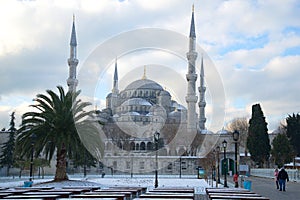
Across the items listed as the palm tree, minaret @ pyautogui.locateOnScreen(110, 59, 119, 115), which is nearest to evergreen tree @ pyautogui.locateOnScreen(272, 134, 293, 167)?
the palm tree

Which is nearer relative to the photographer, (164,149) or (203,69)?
(164,149)

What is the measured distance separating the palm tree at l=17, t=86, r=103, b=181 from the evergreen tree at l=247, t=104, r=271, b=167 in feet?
66.1

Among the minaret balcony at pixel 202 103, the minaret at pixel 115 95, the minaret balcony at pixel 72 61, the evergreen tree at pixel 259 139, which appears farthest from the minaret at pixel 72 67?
the evergreen tree at pixel 259 139

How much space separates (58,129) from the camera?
2062cm

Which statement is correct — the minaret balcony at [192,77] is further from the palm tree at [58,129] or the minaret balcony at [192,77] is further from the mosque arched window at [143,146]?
the palm tree at [58,129]

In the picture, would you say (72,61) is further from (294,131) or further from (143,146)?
(294,131)

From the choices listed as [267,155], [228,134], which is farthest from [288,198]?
[228,134]

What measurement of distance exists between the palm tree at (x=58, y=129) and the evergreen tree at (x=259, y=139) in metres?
20.1

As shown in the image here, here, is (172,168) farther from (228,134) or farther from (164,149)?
(228,134)

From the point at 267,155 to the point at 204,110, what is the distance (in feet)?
86.7

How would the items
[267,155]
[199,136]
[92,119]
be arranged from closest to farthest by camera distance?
[92,119] → [267,155] → [199,136]

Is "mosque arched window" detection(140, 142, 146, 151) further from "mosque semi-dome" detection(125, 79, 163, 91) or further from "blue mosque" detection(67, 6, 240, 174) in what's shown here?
"mosque semi-dome" detection(125, 79, 163, 91)

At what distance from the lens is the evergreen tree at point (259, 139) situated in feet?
123

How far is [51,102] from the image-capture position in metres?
21.3
